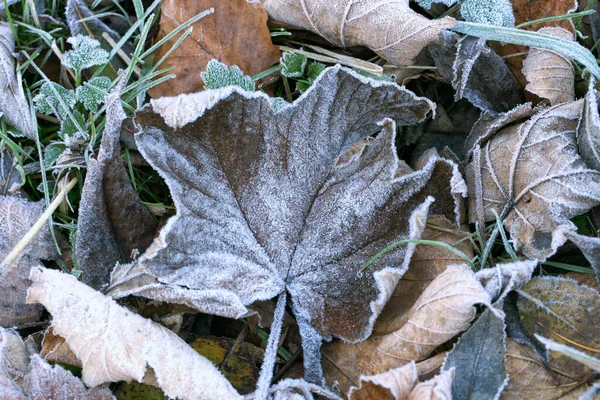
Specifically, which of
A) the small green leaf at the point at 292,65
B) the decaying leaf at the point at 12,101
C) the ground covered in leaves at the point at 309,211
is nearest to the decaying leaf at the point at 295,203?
the ground covered in leaves at the point at 309,211

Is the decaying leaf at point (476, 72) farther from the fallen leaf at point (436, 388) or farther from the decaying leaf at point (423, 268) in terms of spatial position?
the fallen leaf at point (436, 388)

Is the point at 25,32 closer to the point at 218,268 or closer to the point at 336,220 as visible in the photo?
the point at 218,268

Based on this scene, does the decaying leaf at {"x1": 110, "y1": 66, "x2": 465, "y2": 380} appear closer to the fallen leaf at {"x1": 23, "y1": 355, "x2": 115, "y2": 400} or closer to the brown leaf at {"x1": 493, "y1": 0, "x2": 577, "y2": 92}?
the fallen leaf at {"x1": 23, "y1": 355, "x2": 115, "y2": 400}

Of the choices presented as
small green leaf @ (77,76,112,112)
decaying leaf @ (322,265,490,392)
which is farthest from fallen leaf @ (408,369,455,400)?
small green leaf @ (77,76,112,112)

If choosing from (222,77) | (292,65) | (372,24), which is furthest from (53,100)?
(372,24)

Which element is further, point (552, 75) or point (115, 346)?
point (552, 75)

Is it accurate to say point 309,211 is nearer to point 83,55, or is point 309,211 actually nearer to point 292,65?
point 292,65
